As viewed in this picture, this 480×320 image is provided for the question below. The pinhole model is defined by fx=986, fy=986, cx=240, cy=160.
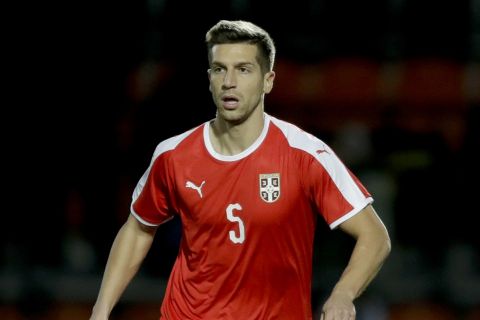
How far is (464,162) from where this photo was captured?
761cm

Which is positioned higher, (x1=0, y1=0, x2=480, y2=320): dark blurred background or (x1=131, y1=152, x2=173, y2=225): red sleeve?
(x1=131, y1=152, x2=173, y2=225): red sleeve

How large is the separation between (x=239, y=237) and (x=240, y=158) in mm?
324

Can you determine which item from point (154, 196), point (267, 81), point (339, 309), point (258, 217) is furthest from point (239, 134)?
point (339, 309)

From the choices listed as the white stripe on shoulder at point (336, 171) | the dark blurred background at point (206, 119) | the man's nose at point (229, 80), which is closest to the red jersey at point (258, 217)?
the white stripe on shoulder at point (336, 171)

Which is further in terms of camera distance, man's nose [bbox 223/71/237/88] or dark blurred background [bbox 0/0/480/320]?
dark blurred background [bbox 0/0/480/320]

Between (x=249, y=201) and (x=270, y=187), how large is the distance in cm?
10

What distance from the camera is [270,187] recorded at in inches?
153

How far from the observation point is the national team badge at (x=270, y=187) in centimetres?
388

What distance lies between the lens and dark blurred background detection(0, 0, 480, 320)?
7215 millimetres

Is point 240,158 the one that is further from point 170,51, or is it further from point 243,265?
point 170,51

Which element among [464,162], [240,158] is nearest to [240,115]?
[240,158]

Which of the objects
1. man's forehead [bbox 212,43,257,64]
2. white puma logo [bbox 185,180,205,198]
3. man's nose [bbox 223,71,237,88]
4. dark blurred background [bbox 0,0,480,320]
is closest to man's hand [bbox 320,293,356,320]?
white puma logo [bbox 185,180,205,198]

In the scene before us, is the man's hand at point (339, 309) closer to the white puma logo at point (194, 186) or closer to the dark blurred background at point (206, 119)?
the white puma logo at point (194, 186)

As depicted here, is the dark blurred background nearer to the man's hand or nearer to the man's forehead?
the man's forehead
